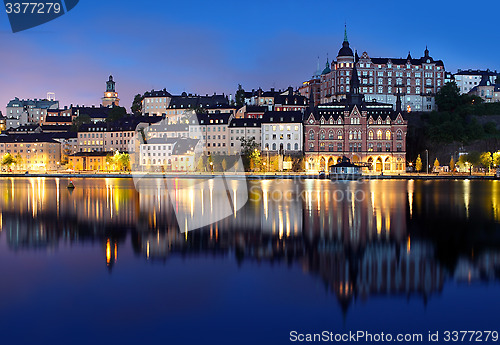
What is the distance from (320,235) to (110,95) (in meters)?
167

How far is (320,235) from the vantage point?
891 inches

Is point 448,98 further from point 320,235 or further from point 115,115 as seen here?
point 320,235

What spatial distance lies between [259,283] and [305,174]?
72715 mm

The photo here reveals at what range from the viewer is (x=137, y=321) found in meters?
11.8

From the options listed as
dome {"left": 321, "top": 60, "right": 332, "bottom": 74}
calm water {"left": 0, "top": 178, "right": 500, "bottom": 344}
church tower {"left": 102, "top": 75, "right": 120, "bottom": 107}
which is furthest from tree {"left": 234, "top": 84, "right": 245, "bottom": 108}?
calm water {"left": 0, "top": 178, "right": 500, "bottom": 344}

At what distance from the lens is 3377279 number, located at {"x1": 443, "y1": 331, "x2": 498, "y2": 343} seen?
10727 mm

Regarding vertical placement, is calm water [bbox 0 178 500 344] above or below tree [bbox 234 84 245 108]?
below

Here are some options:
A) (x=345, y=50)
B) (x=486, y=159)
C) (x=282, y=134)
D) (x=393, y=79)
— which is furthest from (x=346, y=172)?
(x=345, y=50)

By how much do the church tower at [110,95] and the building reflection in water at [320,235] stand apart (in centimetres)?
14447

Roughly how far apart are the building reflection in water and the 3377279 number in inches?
98.8

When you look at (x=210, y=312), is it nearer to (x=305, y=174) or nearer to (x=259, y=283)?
(x=259, y=283)

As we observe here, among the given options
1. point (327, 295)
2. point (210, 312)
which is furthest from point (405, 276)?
point (210, 312)

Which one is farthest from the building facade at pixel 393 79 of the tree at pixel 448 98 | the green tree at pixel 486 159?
the green tree at pixel 486 159

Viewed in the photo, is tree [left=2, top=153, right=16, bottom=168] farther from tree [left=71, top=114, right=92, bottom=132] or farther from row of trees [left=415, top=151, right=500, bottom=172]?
row of trees [left=415, top=151, right=500, bottom=172]
